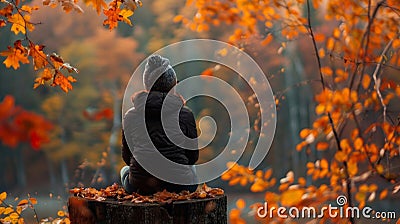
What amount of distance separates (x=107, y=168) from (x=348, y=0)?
624cm

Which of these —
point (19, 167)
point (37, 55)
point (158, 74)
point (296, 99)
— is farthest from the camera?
point (296, 99)

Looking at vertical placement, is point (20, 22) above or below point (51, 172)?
above

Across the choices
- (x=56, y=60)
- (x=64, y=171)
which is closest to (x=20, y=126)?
(x=64, y=171)

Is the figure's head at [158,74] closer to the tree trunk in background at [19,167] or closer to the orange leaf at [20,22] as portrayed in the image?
the orange leaf at [20,22]

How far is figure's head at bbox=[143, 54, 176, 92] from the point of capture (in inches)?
90.7

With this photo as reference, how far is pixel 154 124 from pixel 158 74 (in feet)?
0.74

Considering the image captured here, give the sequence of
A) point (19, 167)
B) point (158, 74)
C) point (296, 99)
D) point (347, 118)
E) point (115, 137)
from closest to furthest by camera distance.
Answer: point (347, 118) < point (158, 74) < point (115, 137) < point (19, 167) < point (296, 99)

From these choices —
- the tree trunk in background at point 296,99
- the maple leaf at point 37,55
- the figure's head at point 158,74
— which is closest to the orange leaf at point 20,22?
the maple leaf at point 37,55

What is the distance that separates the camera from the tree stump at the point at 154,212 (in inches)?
78.7

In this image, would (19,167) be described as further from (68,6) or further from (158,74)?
(68,6)

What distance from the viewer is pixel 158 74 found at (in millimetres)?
2301

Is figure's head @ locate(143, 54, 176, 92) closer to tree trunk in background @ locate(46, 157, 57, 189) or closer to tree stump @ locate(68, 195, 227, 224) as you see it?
tree stump @ locate(68, 195, 227, 224)

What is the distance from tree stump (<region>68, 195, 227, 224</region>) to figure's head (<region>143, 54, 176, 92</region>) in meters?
0.54

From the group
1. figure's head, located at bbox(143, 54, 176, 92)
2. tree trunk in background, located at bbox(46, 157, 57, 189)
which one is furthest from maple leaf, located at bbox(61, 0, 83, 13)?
tree trunk in background, located at bbox(46, 157, 57, 189)
